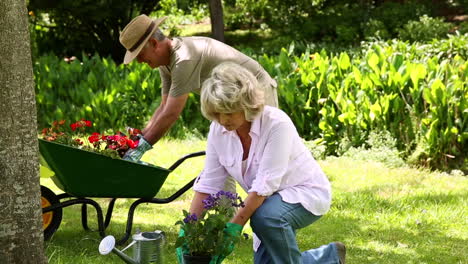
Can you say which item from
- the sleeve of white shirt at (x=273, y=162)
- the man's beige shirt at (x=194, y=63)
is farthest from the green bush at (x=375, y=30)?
the sleeve of white shirt at (x=273, y=162)

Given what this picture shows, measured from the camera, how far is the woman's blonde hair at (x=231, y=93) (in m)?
2.84

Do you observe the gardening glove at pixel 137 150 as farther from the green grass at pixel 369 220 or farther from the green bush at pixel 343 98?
the green bush at pixel 343 98

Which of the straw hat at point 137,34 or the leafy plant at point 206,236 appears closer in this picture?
the leafy plant at point 206,236

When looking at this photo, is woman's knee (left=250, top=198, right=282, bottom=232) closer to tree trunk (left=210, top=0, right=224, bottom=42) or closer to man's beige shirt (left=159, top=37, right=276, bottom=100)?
man's beige shirt (left=159, top=37, right=276, bottom=100)

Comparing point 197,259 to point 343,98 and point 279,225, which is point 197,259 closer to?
point 279,225

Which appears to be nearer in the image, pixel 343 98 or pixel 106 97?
pixel 343 98

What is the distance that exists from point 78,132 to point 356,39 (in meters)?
5.96

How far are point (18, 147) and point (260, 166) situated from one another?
3.29 ft

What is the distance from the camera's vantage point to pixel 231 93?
284cm

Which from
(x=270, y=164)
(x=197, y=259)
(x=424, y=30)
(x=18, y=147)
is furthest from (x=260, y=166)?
→ (x=424, y=30)

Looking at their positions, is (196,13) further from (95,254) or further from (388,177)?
A: (95,254)

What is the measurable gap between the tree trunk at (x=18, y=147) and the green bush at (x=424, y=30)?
895cm

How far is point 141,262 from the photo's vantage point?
3.17 metres

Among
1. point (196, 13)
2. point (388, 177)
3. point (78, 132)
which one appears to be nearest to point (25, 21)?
point (388, 177)
